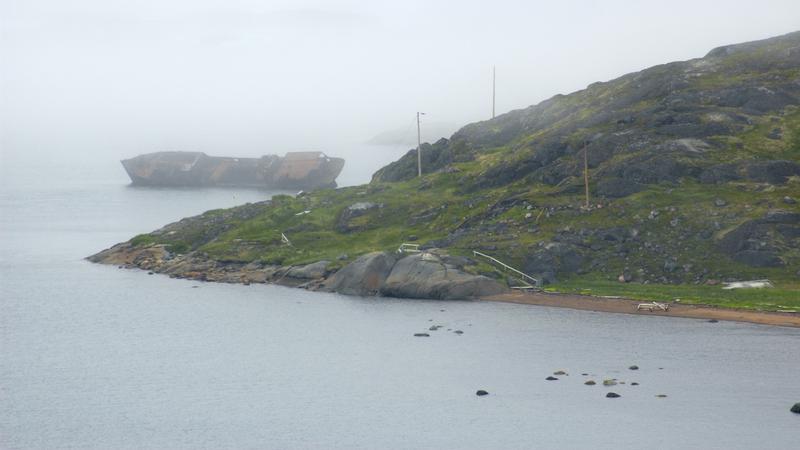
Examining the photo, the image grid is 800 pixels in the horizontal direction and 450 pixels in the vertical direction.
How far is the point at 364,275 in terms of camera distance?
116m

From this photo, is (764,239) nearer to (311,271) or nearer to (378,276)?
(378,276)

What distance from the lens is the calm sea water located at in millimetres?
67438

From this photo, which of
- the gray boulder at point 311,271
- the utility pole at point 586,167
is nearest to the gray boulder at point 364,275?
the gray boulder at point 311,271

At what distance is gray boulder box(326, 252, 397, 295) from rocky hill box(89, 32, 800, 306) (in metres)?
5.48

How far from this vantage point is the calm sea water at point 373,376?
67438 mm

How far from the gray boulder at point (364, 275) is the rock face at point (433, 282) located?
1.16m

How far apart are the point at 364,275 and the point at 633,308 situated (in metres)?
31.2

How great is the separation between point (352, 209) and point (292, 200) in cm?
1807

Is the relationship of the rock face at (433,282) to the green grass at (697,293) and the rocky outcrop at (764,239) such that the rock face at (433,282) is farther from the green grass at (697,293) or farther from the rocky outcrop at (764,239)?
the rocky outcrop at (764,239)

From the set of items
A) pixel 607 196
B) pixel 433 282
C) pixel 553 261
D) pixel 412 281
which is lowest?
pixel 433 282

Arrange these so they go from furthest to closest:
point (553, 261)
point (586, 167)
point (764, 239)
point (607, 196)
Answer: point (586, 167) < point (607, 196) < point (553, 261) < point (764, 239)

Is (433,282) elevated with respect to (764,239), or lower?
lower

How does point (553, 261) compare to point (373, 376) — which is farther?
point (553, 261)

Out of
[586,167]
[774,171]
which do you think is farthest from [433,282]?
[774,171]
